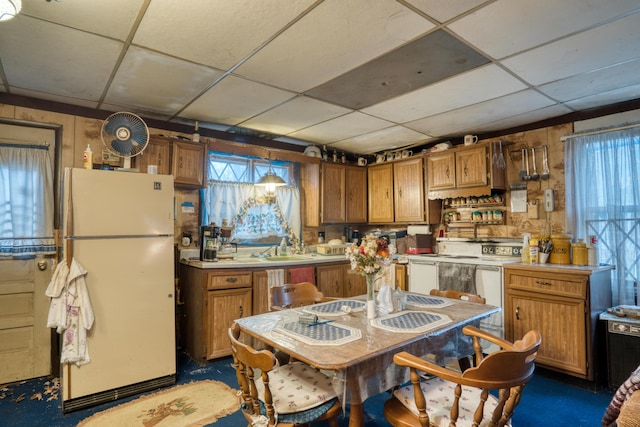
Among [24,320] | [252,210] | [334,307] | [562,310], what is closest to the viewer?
Answer: [334,307]

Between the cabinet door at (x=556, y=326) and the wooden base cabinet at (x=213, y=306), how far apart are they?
8.21 feet

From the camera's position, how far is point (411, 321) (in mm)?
1890

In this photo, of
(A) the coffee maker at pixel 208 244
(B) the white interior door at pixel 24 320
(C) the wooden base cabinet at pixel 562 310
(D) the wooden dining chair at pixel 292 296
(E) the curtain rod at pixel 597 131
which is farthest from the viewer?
(A) the coffee maker at pixel 208 244

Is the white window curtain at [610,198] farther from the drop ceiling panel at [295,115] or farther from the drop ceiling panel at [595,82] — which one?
the drop ceiling panel at [295,115]

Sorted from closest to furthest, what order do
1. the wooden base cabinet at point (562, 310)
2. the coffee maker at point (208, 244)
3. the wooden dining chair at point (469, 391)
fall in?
1. the wooden dining chair at point (469, 391)
2. the wooden base cabinet at point (562, 310)
3. the coffee maker at point (208, 244)

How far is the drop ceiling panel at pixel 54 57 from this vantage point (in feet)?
6.55

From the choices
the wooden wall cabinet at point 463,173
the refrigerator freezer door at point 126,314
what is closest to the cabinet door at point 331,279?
the wooden wall cabinet at point 463,173

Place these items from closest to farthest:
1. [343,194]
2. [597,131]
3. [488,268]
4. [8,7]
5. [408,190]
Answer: [8,7] → [597,131] → [488,268] → [408,190] → [343,194]

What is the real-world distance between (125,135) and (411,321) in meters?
2.78

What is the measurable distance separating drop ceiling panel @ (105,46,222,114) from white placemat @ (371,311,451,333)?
2036 mm

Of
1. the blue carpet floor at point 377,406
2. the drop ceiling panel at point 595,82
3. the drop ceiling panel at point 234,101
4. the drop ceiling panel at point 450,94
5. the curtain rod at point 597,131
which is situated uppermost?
the drop ceiling panel at point 234,101

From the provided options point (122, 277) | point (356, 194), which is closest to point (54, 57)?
point (122, 277)

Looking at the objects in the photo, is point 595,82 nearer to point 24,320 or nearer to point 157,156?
point 157,156

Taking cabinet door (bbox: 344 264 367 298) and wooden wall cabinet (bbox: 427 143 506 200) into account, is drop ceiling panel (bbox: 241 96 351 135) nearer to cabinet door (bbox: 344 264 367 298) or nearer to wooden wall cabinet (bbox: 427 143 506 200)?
wooden wall cabinet (bbox: 427 143 506 200)
